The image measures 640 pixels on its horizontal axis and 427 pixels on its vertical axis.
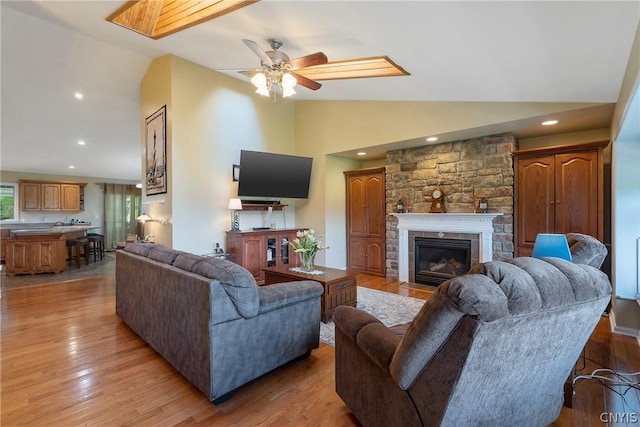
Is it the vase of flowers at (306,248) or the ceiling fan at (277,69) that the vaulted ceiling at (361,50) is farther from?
the vase of flowers at (306,248)

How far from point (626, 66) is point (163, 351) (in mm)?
4181

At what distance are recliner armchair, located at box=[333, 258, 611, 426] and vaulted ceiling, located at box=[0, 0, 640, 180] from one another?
1.65 m

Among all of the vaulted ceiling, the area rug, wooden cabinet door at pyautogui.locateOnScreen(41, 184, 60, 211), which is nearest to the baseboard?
the area rug

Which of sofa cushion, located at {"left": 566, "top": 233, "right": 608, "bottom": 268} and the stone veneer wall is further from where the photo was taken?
the stone veneer wall

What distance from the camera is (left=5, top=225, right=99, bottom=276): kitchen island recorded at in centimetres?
585

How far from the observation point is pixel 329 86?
4367 millimetres

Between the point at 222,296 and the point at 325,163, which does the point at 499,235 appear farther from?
the point at 222,296

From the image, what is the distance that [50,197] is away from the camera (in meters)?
8.88

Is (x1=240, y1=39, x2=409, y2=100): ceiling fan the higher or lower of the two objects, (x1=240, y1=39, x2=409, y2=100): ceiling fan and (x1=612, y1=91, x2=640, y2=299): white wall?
the higher

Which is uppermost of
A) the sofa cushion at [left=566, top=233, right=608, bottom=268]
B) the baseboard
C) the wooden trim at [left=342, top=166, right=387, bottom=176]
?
the wooden trim at [left=342, top=166, right=387, bottom=176]

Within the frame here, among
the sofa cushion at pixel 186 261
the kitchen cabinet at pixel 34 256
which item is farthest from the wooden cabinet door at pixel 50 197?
the sofa cushion at pixel 186 261

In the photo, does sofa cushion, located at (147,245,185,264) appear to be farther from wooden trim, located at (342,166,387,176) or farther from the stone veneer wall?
wooden trim, located at (342,166,387,176)

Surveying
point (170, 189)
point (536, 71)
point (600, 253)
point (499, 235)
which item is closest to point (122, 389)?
point (170, 189)

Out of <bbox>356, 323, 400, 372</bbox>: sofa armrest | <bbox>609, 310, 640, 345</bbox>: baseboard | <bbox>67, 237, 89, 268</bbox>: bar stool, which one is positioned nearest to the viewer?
<bbox>356, 323, 400, 372</bbox>: sofa armrest
